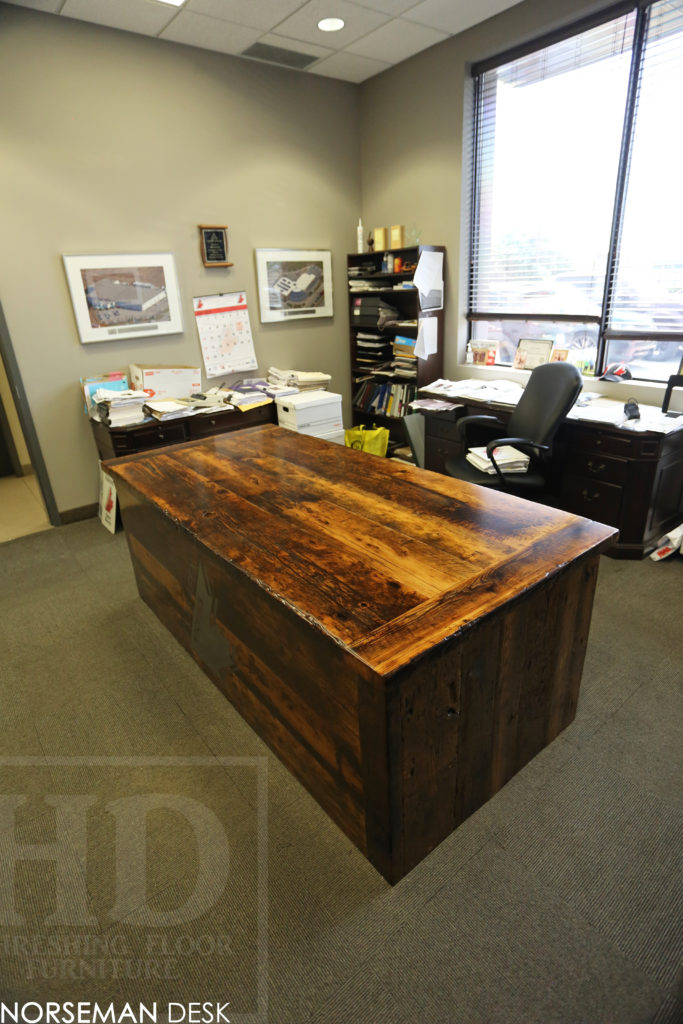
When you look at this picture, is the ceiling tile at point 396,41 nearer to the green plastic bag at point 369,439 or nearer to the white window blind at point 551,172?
the white window blind at point 551,172

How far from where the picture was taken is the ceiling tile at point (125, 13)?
2.99 m

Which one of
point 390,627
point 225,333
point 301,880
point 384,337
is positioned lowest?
point 301,880

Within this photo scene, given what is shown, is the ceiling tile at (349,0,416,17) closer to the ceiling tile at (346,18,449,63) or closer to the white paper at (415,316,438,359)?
the ceiling tile at (346,18,449,63)

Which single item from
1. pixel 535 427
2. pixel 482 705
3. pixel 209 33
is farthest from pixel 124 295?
pixel 482 705

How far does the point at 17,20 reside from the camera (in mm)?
3018

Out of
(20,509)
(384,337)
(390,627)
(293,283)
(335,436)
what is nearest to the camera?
(390,627)

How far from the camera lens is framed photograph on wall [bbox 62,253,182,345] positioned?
Answer: 3506 mm

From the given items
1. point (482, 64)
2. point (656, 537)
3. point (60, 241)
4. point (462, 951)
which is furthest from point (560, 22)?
point (462, 951)

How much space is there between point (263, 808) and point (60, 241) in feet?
11.4

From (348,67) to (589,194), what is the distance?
218 cm

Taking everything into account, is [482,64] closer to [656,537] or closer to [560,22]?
[560,22]

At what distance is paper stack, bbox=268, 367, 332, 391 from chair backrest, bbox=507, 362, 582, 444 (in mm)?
1798

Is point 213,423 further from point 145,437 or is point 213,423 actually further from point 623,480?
point 623,480

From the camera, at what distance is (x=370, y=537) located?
1679 mm
